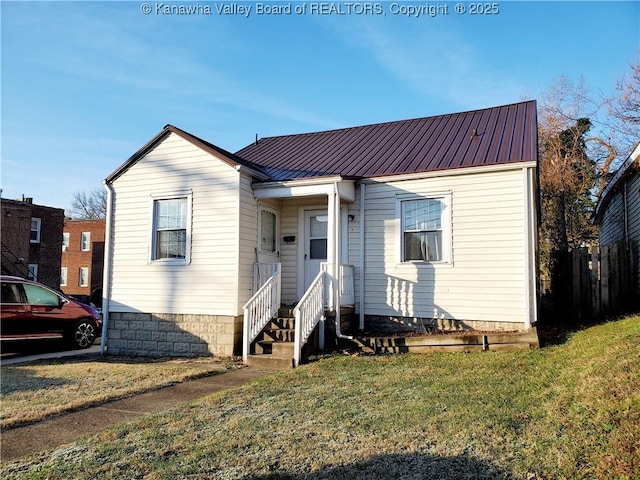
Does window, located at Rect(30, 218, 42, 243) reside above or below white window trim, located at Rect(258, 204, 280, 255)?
above

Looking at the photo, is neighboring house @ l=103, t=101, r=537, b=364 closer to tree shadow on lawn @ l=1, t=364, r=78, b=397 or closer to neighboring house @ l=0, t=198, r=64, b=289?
tree shadow on lawn @ l=1, t=364, r=78, b=397

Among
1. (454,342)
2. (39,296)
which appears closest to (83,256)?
(39,296)

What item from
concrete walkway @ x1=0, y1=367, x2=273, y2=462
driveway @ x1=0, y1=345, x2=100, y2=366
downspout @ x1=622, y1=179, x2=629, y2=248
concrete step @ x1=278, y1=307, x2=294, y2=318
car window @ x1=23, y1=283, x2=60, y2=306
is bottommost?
driveway @ x1=0, y1=345, x2=100, y2=366

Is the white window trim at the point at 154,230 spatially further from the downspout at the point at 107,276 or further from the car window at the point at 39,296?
the car window at the point at 39,296

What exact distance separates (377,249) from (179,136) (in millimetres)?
4864

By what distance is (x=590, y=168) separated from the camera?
24297 millimetres

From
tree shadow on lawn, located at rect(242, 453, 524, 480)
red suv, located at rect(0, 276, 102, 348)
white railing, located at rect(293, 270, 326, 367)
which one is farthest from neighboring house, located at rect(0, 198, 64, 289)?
tree shadow on lawn, located at rect(242, 453, 524, 480)

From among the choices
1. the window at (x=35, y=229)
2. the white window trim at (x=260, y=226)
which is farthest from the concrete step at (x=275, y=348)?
the window at (x=35, y=229)

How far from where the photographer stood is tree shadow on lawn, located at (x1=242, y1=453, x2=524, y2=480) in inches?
130

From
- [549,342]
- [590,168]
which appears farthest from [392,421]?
[590,168]

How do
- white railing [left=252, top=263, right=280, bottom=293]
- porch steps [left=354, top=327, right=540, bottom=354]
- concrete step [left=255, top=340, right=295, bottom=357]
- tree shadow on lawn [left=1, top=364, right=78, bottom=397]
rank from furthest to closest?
white railing [left=252, top=263, right=280, bottom=293]
concrete step [left=255, top=340, right=295, bottom=357]
porch steps [left=354, top=327, right=540, bottom=354]
tree shadow on lawn [left=1, top=364, right=78, bottom=397]

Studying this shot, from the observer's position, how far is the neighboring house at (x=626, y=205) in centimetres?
1052

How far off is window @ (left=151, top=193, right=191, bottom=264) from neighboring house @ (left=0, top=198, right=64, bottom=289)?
1883 cm

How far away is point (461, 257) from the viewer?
9.13 meters
